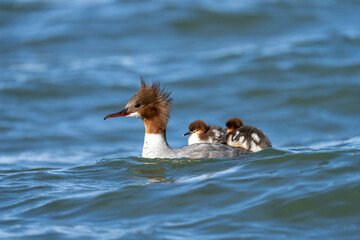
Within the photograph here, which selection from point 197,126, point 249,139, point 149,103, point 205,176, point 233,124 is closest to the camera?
point 205,176

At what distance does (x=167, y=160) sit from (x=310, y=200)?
2418mm

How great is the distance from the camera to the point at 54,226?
6.33m

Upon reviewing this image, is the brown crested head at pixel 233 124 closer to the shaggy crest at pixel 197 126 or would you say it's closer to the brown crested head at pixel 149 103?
the shaggy crest at pixel 197 126

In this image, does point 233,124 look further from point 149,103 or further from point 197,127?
point 149,103

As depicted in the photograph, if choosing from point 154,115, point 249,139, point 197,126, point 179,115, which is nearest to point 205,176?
point 249,139

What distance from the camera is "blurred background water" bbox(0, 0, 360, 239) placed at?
6316 mm

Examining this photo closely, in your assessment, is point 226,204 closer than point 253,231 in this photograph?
No

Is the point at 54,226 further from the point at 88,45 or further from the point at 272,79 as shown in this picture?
the point at 88,45

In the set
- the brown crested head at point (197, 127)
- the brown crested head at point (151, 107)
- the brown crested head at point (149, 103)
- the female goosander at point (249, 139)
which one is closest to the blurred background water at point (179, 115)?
the female goosander at point (249, 139)

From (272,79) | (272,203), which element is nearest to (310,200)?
(272,203)

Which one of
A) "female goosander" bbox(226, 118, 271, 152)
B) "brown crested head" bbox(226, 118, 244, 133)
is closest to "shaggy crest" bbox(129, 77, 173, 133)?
"brown crested head" bbox(226, 118, 244, 133)

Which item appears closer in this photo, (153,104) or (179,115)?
(153,104)

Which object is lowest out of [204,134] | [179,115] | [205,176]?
[205,176]

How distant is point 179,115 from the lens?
14656 millimetres
